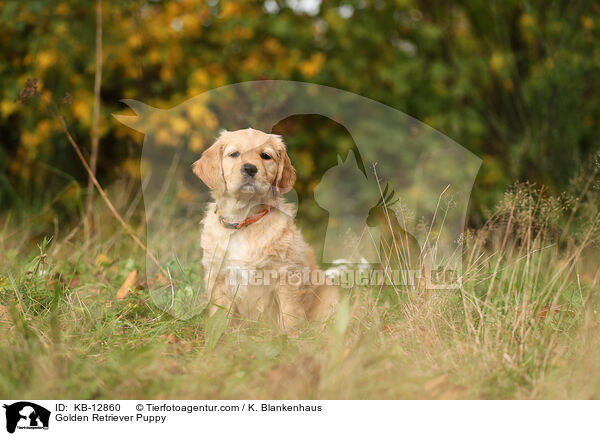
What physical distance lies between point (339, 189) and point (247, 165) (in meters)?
2.19

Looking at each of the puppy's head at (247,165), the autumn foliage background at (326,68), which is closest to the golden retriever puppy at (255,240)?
the puppy's head at (247,165)

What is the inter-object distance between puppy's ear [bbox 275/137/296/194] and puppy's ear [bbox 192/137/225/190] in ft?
0.90

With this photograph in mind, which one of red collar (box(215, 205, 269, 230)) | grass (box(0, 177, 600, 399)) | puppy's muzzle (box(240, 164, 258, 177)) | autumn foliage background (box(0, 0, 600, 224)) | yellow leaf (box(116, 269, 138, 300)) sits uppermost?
autumn foliage background (box(0, 0, 600, 224))

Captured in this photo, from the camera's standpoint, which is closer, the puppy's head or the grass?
the grass

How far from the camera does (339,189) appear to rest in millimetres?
4496

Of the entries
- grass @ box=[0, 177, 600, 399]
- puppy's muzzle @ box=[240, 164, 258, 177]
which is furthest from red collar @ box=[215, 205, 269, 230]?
grass @ box=[0, 177, 600, 399]

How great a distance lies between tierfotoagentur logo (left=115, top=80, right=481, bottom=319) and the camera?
273cm

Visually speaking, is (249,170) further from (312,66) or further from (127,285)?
(312,66)

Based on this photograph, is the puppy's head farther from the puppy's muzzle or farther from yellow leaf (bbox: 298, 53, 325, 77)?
yellow leaf (bbox: 298, 53, 325, 77)

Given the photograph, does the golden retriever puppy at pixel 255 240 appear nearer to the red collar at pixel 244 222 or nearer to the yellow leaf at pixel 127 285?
the red collar at pixel 244 222

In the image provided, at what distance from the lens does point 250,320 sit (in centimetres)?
250
